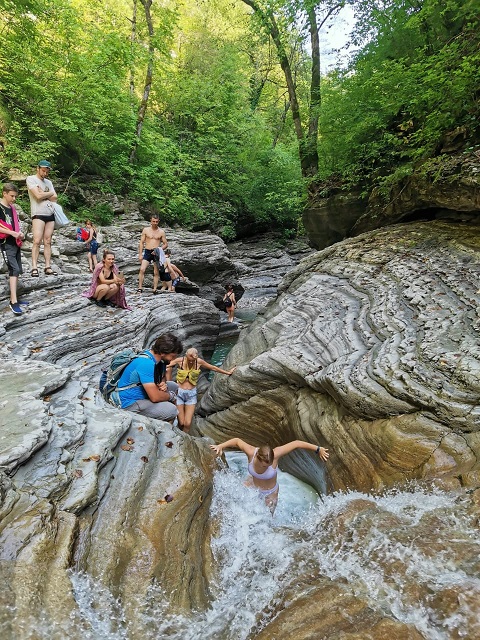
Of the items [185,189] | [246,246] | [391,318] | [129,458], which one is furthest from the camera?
[246,246]

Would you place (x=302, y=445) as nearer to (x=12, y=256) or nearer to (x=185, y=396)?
(x=185, y=396)

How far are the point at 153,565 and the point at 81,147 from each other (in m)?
16.1

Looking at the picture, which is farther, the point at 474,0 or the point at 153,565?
the point at 474,0

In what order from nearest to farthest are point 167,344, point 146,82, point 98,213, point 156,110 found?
point 167,344 → point 98,213 → point 146,82 → point 156,110

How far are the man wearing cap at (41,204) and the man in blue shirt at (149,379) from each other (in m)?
4.59

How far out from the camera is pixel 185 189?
17.7 m

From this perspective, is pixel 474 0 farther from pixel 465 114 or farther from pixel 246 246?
pixel 246 246

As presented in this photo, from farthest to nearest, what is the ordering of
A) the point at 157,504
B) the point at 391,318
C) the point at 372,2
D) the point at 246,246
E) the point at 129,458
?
the point at 246,246
the point at 372,2
the point at 391,318
the point at 129,458
the point at 157,504

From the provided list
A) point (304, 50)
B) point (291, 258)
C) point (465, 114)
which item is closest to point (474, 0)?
point (465, 114)

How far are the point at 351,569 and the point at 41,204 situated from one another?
8326 millimetres

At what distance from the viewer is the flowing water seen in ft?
7.63

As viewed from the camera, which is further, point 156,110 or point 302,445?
point 156,110

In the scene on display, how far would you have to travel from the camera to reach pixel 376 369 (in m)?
4.84

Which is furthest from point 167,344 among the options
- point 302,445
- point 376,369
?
point 376,369
